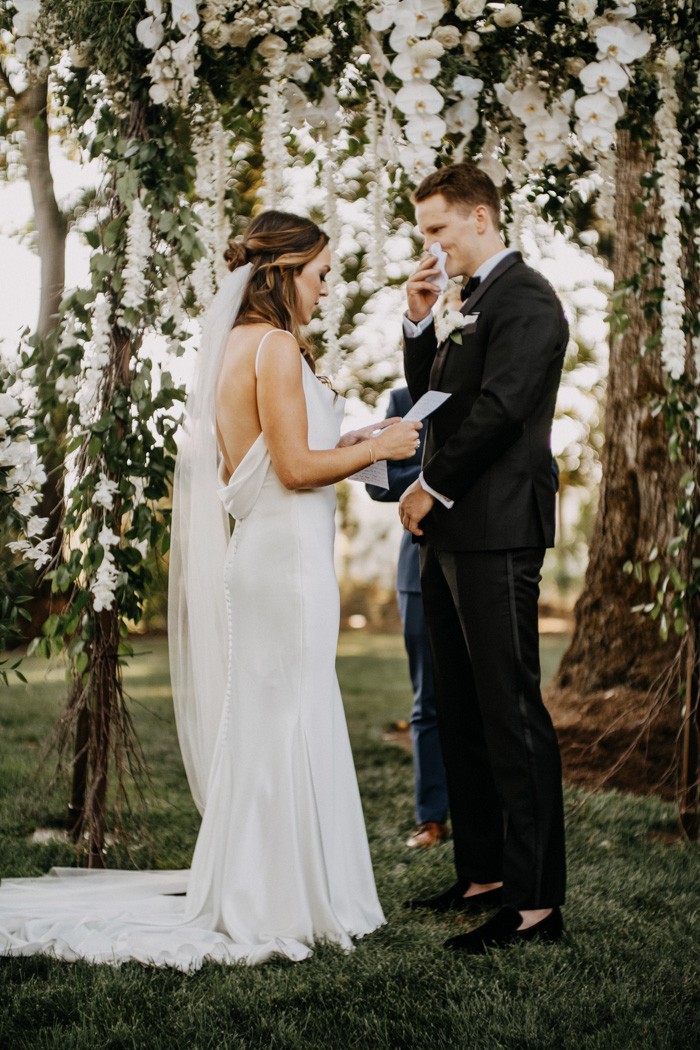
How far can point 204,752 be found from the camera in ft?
9.87

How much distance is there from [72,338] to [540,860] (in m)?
2.20

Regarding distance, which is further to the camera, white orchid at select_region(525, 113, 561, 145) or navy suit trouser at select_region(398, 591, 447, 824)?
navy suit trouser at select_region(398, 591, 447, 824)

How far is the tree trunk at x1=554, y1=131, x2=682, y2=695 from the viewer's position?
16.0 ft

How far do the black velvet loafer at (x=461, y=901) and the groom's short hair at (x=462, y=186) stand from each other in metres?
2.15

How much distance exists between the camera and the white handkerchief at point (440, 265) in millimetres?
2893

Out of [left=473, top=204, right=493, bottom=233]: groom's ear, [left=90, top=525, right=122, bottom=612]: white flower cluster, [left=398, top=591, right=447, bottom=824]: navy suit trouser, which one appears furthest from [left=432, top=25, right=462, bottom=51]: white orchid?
[left=398, top=591, right=447, bottom=824]: navy suit trouser

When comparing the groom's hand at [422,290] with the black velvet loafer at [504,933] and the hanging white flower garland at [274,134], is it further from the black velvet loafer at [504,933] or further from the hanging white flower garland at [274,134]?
the black velvet loafer at [504,933]

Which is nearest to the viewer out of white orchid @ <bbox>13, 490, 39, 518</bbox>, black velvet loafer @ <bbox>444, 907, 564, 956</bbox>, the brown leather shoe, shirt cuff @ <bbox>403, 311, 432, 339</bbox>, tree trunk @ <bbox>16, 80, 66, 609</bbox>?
black velvet loafer @ <bbox>444, 907, 564, 956</bbox>

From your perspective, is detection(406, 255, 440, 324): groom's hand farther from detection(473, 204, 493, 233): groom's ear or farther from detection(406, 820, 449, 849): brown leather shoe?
detection(406, 820, 449, 849): brown leather shoe

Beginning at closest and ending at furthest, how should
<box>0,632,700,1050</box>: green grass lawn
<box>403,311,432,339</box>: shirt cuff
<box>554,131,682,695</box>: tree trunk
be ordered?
1. <box>0,632,700,1050</box>: green grass lawn
2. <box>403,311,432,339</box>: shirt cuff
3. <box>554,131,682,695</box>: tree trunk

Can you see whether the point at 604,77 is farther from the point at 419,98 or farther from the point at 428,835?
the point at 428,835

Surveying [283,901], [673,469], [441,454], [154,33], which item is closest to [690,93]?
[441,454]

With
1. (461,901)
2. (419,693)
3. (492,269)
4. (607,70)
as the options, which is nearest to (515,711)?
(461,901)

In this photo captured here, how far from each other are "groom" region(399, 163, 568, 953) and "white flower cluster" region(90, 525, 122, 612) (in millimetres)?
978
